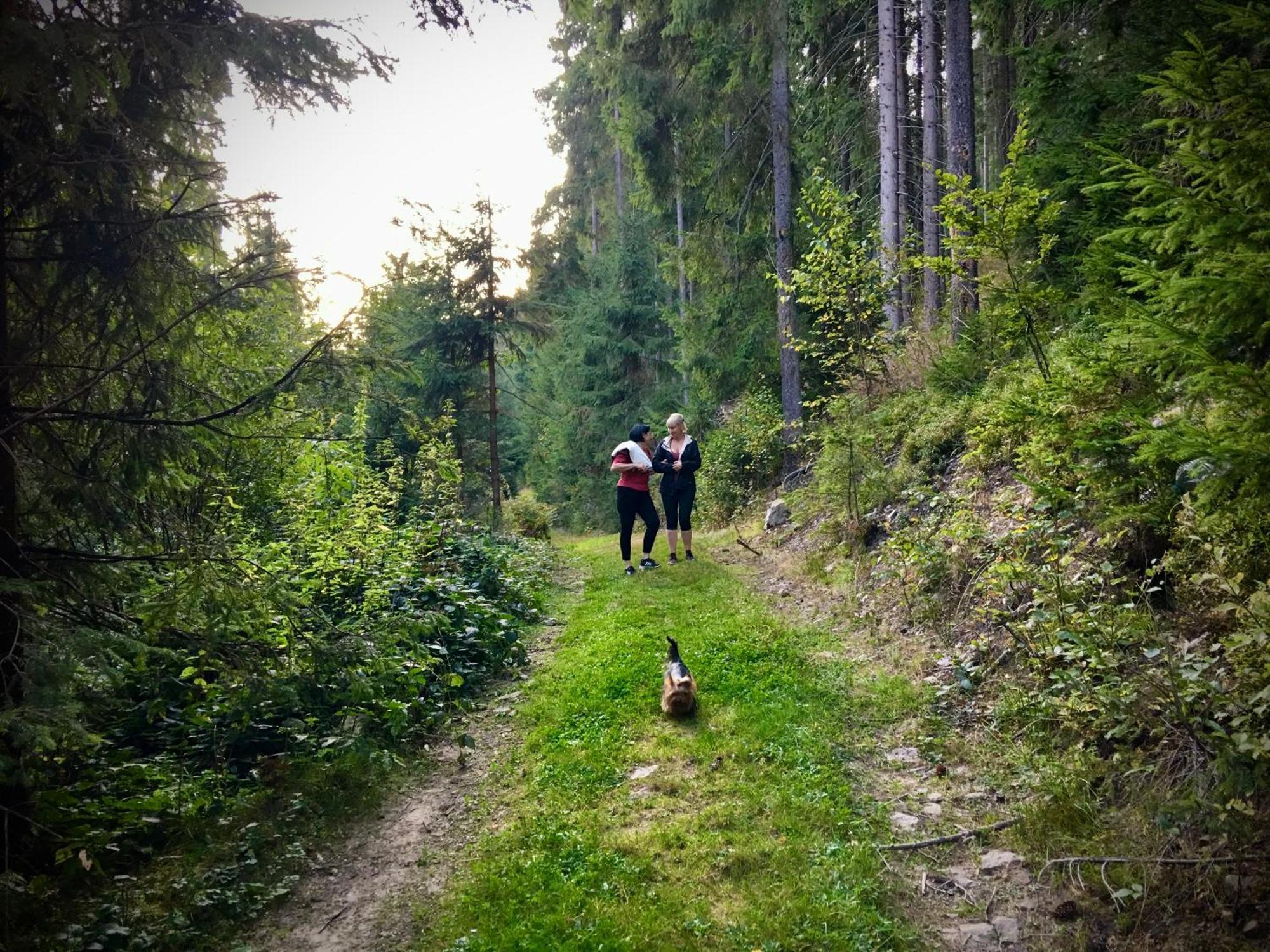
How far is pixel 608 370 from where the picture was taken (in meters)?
26.0

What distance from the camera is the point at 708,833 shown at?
397 centimetres

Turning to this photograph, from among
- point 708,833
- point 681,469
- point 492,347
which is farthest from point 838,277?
point 492,347

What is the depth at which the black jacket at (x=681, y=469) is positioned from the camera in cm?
1041

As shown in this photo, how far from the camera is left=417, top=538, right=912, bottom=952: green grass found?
10.9ft

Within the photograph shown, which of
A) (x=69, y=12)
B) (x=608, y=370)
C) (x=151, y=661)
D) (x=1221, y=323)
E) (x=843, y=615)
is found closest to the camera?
(x=1221, y=323)

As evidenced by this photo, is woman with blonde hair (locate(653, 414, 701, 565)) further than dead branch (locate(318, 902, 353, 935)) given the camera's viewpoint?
Yes

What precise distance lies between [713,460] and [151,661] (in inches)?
507

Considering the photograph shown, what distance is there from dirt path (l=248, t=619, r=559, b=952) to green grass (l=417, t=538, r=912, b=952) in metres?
0.19

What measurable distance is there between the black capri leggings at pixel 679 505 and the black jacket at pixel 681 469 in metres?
0.05

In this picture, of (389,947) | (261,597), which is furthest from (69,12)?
(389,947)

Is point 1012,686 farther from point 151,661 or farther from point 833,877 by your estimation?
point 151,661

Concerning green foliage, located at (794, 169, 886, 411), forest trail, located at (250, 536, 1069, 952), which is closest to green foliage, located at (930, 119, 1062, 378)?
green foliage, located at (794, 169, 886, 411)

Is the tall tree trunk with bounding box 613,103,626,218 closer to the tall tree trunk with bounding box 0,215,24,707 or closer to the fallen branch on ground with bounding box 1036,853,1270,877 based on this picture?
the tall tree trunk with bounding box 0,215,24,707

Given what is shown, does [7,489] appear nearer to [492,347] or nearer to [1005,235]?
[1005,235]
